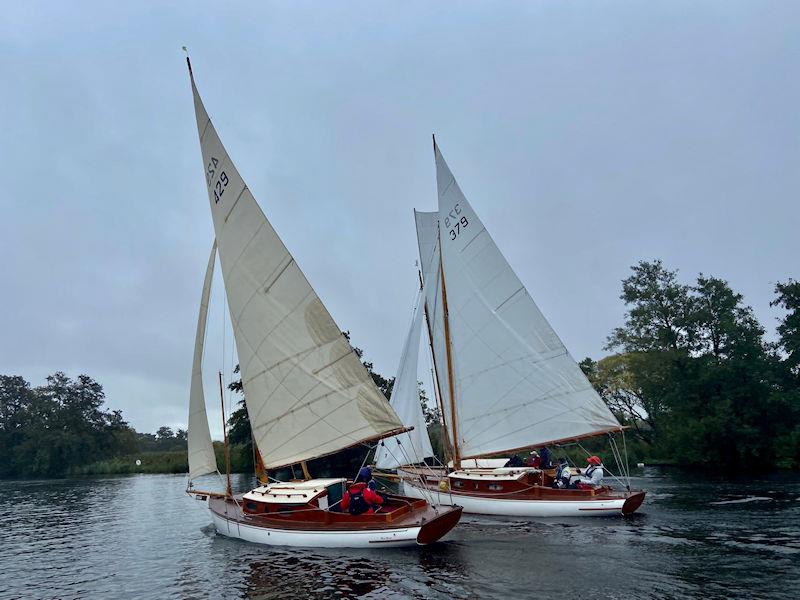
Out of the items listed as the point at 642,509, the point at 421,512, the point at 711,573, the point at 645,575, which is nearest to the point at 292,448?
the point at 421,512

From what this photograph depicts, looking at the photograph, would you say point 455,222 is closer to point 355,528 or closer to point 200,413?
point 200,413

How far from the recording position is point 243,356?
2105 cm

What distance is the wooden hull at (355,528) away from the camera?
17.0m

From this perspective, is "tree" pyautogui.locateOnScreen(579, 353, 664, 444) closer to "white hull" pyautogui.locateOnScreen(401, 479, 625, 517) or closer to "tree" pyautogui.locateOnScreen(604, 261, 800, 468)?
"tree" pyautogui.locateOnScreen(604, 261, 800, 468)

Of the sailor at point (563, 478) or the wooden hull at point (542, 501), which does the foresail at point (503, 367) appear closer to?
the sailor at point (563, 478)

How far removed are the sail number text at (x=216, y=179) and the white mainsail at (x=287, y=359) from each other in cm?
79

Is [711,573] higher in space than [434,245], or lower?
lower

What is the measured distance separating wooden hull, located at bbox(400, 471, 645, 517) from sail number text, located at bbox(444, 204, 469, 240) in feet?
40.8

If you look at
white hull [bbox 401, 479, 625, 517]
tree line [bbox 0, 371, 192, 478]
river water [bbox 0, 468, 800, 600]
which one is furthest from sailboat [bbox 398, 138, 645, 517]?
tree line [bbox 0, 371, 192, 478]

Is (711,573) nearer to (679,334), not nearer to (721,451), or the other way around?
(721,451)

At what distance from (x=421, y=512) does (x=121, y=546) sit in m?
13.1

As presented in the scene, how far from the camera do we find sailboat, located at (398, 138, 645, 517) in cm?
2466

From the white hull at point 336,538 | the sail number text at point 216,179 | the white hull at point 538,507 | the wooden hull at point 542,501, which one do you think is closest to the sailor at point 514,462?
the wooden hull at point 542,501

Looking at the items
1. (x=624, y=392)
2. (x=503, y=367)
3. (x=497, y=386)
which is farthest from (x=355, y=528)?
(x=624, y=392)
